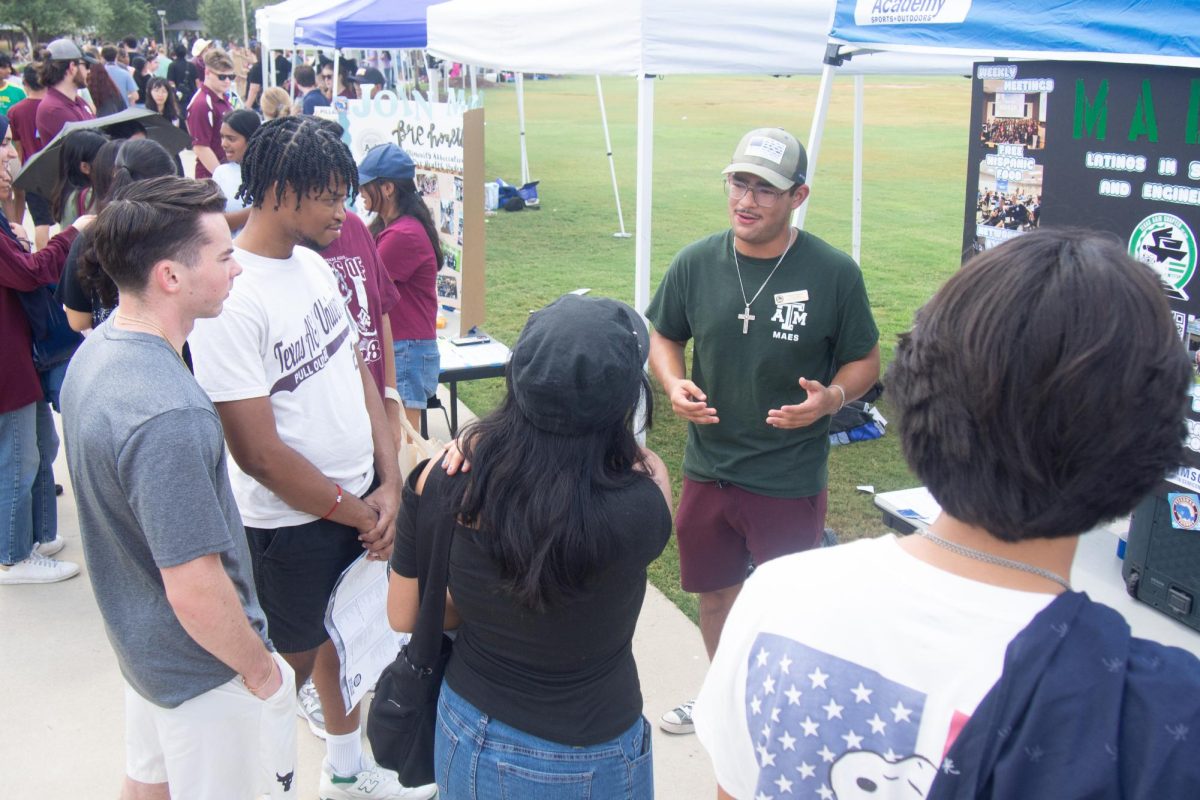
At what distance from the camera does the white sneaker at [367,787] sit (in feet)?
9.59

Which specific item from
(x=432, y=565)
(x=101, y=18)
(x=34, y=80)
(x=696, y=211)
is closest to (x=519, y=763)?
(x=432, y=565)

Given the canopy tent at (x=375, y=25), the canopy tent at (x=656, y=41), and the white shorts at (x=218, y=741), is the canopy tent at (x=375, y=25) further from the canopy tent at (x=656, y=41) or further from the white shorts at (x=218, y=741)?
the white shorts at (x=218, y=741)

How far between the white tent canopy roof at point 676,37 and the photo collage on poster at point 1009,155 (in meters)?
1.79

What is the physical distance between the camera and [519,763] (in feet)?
5.96

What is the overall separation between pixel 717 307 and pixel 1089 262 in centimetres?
210

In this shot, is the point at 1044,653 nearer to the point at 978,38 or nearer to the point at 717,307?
the point at 717,307

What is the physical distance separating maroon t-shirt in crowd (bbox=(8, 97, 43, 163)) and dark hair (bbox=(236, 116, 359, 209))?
26.3 ft

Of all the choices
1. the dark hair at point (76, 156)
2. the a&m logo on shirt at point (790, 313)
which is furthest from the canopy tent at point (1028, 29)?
the dark hair at point (76, 156)

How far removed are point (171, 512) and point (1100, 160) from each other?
9.40ft

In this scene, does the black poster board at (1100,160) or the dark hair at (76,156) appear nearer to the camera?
the black poster board at (1100,160)

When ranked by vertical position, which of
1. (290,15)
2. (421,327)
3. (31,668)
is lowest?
(31,668)

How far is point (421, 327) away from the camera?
4.91 metres

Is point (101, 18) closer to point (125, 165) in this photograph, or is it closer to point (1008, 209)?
point (125, 165)

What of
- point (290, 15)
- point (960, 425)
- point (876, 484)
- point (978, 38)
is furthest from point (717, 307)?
point (290, 15)
